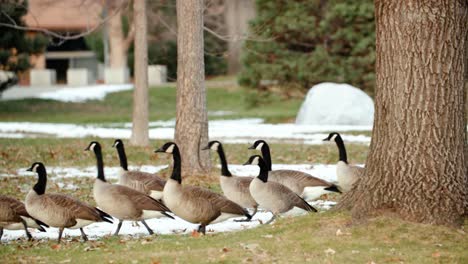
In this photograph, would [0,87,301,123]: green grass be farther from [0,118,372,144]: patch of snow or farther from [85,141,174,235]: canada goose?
[85,141,174,235]: canada goose

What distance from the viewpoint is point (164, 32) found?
60219 mm

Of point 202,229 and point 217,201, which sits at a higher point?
point 217,201

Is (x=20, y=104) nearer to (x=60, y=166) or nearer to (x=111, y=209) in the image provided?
(x=60, y=166)

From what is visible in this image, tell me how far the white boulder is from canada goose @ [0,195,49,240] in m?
22.2

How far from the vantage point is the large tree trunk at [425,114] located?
35.7ft

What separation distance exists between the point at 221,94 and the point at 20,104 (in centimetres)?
1269

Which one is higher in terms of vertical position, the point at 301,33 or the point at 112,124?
the point at 301,33

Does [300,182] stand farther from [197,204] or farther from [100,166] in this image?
[100,166]

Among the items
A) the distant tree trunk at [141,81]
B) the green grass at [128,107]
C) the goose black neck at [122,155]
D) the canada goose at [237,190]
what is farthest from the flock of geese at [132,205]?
the green grass at [128,107]

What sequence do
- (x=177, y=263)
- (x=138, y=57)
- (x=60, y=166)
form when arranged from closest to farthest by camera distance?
(x=177, y=263)
(x=60, y=166)
(x=138, y=57)

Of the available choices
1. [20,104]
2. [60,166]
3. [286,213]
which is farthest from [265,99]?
[286,213]

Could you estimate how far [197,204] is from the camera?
1196 centimetres

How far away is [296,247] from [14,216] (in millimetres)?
3716

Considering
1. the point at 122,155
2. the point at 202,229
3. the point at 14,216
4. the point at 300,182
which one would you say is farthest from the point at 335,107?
the point at 14,216
